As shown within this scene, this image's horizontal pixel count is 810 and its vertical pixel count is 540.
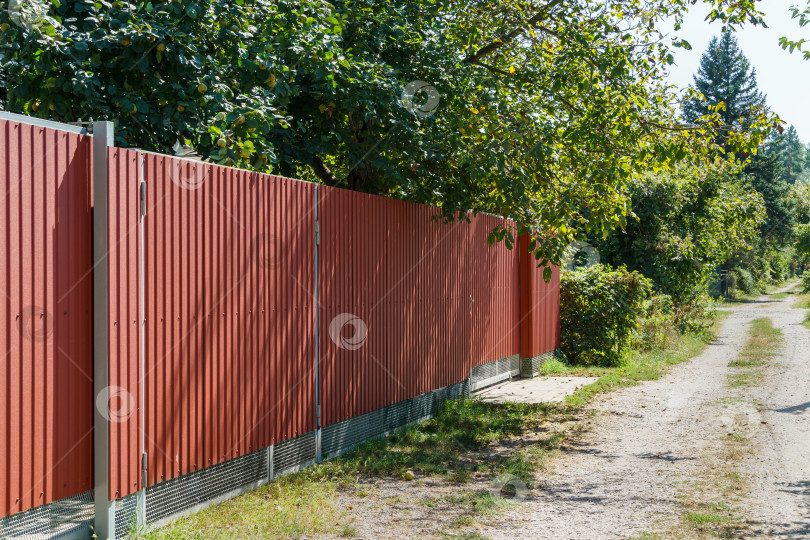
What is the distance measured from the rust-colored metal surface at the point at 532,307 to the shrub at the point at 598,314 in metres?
1.40

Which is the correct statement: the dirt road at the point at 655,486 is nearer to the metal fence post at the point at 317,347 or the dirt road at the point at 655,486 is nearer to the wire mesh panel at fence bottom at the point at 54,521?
the metal fence post at the point at 317,347

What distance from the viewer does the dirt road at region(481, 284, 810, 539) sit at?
17.1 ft

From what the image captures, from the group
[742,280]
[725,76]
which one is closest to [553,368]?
[742,280]

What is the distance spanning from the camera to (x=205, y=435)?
5.28m

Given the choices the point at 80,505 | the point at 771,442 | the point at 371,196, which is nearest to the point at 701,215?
the point at 771,442

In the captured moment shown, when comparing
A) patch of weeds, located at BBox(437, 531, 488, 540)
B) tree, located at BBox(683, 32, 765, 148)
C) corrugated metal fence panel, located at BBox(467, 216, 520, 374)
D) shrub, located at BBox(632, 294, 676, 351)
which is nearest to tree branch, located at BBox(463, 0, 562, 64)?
corrugated metal fence panel, located at BBox(467, 216, 520, 374)

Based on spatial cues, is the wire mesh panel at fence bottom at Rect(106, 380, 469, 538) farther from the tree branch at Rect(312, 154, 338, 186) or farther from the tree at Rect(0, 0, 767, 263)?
the tree branch at Rect(312, 154, 338, 186)

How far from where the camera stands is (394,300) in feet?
26.9

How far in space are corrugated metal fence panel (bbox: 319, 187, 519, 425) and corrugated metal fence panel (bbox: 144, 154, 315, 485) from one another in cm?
40

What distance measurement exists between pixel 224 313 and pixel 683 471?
14.5 feet

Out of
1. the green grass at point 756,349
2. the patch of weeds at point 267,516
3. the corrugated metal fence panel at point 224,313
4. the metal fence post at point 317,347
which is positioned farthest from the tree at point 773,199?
the patch of weeds at point 267,516

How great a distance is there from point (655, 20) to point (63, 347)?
8813 millimetres

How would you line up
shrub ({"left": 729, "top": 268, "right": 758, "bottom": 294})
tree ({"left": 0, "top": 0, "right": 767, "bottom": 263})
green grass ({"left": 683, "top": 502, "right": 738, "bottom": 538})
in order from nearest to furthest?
green grass ({"left": 683, "top": 502, "right": 738, "bottom": 538}) < tree ({"left": 0, "top": 0, "right": 767, "bottom": 263}) < shrub ({"left": 729, "top": 268, "right": 758, "bottom": 294})

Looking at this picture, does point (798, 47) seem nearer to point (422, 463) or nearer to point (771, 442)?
point (771, 442)
